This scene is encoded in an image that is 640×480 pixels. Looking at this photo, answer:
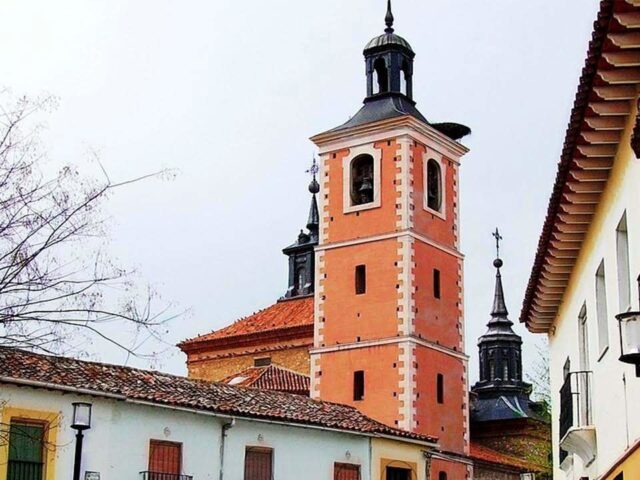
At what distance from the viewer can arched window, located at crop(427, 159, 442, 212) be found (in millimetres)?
46750

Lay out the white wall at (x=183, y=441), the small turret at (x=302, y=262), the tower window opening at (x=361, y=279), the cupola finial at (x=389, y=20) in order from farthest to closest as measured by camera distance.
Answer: the small turret at (x=302, y=262), the cupola finial at (x=389, y=20), the tower window opening at (x=361, y=279), the white wall at (x=183, y=441)

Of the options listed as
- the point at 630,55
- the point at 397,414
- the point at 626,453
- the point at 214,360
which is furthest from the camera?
the point at 214,360

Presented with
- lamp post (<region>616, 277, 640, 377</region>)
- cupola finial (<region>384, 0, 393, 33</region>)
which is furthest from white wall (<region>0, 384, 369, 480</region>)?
cupola finial (<region>384, 0, 393, 33</region>)

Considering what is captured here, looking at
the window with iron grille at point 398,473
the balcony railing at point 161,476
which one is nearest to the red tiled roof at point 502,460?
the window with iron grille at point 398,473

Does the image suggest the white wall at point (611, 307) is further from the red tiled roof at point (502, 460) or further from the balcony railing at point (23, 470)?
the red tiled roof at point (502, 460)

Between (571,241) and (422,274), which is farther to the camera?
(422,274)

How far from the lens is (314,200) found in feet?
207

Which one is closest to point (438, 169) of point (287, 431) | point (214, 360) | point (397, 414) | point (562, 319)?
point (397, 414)

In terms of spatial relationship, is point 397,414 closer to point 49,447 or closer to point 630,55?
point 49,447

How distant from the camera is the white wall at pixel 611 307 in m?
10.5

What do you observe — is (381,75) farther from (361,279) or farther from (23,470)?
(23,470)

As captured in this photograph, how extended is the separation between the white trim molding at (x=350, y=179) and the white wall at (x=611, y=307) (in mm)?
29713

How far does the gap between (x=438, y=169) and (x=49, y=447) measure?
25821 millimetres

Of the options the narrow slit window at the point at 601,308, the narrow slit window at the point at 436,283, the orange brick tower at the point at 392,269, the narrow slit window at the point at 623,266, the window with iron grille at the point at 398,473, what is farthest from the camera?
the narrow slit window at the point at 436,283
